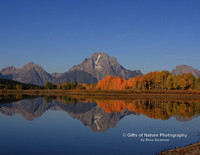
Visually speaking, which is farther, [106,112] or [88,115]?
[106,112]

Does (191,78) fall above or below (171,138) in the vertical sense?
above

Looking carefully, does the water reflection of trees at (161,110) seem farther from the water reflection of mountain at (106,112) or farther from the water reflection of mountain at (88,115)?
the water reflection of mountain at (88,115)

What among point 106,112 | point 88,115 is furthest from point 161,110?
point 88,115

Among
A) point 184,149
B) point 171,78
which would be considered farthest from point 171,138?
point 171,78

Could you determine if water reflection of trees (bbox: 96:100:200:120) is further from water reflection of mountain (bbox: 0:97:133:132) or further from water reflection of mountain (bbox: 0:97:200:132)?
water reflection of mountain (bbox: 0:97:133:132)

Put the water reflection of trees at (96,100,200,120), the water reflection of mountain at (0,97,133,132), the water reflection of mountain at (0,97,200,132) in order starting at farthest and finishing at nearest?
the water reflection of trees at (96,100,200,120) → the water reflection of mountain at (0,97,200,132) → the water reflection of mountain at (0,97,133,132)

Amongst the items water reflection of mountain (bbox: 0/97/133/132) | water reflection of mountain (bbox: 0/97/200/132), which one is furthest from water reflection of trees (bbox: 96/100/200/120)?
water reflection of mountain (bbox: 0/97/133/132)

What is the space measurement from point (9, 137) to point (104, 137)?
13.2 m

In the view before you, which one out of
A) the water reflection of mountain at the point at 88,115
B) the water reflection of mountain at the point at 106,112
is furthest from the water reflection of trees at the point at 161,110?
the water reflection of mountain at the point at 88,115

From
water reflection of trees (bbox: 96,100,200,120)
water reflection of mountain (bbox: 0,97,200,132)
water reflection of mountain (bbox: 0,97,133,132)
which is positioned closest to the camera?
water reflection of mountain (bbox: 0,97,133,132)

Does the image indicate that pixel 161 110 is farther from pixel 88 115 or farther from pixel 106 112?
pixel 88 115

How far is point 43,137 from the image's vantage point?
28438 millimetres

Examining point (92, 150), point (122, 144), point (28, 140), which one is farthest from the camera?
point (28, 140)

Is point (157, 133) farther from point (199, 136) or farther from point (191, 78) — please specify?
point (191, 78)
